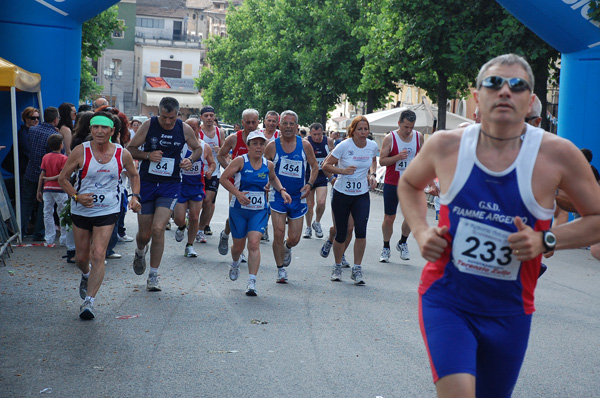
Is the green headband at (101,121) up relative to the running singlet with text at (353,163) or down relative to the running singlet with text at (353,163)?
up

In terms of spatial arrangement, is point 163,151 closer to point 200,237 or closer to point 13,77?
point 13,77

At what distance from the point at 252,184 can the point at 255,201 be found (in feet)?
0.67

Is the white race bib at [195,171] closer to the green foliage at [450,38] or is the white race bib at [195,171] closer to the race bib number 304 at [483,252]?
the race bib number 304 at [483,252]

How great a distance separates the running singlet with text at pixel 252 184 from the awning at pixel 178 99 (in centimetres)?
8226

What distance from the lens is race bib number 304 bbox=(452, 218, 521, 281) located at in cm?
357

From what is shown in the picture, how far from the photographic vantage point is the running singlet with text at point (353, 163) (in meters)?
10.3

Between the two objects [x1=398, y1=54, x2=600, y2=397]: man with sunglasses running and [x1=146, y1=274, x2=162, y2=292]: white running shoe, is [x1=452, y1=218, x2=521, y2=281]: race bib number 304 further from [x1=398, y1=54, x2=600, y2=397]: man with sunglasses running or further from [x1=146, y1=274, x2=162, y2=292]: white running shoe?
[x1=146, y1=274, x2=162, y2=292]: white running shoe

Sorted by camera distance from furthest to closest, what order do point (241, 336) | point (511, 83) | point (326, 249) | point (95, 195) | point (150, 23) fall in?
1. point (150, 23)
2. point (326, 249)
3. point (95, 195)
4. point (241, 336)
5. point (511, 83)

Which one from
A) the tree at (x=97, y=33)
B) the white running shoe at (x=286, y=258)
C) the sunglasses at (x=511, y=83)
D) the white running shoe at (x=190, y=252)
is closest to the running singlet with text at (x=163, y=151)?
the white running shoe at (x=286, y=258)

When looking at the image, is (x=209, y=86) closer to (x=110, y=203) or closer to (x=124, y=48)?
(x=124, y=48)

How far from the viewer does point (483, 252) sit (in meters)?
3.58

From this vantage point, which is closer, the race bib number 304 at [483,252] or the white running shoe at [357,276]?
the race bib number 304 at [483,252]

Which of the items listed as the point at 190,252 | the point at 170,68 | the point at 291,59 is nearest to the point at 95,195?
the point at 190,252

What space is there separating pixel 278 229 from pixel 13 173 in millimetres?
5775
